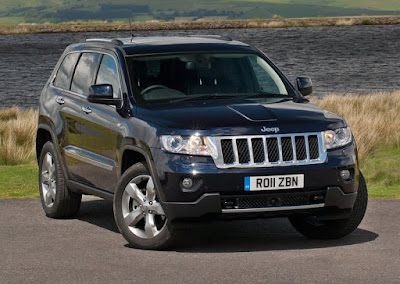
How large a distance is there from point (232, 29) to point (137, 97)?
124m

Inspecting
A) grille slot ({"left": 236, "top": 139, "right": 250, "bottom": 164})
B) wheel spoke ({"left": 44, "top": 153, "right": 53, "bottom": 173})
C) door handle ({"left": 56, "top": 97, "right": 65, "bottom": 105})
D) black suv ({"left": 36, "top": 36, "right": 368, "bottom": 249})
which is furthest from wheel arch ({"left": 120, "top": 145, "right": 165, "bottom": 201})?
wheel spoke ({"left": 44, "top": 153, "right": 53, "bottom": 173})

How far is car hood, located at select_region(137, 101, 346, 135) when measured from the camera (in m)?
8.14

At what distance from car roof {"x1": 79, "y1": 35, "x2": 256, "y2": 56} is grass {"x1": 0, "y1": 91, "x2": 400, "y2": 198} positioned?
3113 mm

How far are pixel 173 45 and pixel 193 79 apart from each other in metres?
0.47

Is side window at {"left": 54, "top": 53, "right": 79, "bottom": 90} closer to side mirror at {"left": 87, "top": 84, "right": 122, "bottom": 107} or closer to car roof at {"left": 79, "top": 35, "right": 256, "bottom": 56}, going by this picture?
car roof at {"left": 79, "top": 35, "right": 256, "bottom": 56}

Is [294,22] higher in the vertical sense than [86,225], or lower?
lower

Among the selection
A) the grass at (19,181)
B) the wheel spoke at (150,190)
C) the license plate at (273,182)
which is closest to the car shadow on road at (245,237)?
the wheel spoke at (150,190)

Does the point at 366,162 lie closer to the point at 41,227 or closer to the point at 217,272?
the point at 41,227

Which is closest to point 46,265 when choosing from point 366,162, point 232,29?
point 366,162

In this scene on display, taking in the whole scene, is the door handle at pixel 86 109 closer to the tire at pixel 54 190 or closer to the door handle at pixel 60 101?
the door handle at pixel 60 101

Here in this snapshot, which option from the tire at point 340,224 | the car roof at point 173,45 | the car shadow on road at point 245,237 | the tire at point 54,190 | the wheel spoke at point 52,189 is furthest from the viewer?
the wheel spoke at point 52,189

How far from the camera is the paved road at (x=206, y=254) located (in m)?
7.27

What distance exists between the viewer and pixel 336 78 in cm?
5759

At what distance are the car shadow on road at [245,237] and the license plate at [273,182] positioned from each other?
49 centimetres
